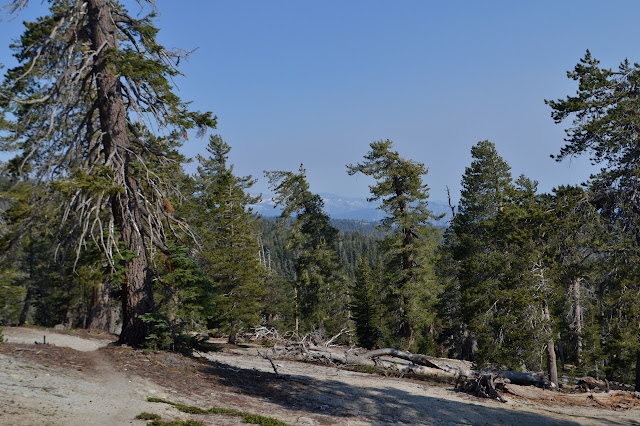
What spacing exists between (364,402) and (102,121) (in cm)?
1230

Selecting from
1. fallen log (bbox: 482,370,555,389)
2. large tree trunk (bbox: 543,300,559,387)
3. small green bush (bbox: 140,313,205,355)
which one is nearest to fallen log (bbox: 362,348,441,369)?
fallen log (bbox: 482,370,555,389)

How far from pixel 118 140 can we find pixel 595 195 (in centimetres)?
1788

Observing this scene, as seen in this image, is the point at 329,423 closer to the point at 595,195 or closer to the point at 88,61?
the point at 88,61

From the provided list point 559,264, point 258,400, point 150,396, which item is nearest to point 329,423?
point 258,400

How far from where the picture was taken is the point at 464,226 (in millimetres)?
31875

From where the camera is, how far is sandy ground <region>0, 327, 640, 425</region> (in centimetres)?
Answer: 768

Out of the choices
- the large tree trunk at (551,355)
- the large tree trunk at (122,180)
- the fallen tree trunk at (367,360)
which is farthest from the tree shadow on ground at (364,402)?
the large tree trunk at (551,355)

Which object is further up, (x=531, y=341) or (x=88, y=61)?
(x=88, y=61)

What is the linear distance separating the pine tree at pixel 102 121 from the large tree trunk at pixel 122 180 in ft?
0.10

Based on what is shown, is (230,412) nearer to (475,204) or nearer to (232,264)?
(232,264)

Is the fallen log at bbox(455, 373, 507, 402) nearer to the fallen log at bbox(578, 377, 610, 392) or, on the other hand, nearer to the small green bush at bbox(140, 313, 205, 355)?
the fallen log at bbox(578, 377, 610, 392)

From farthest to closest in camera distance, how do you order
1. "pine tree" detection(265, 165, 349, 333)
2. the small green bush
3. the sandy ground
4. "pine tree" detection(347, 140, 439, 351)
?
"pine tree" detection(265, 165, 349, 333) → "pine tree" detection(347, 140, 439, 351) → the small green bush → the sandy ground

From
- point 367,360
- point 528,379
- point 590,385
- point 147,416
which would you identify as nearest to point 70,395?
point 147,416

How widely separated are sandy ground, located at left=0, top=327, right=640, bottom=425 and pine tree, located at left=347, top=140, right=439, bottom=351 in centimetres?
1168
